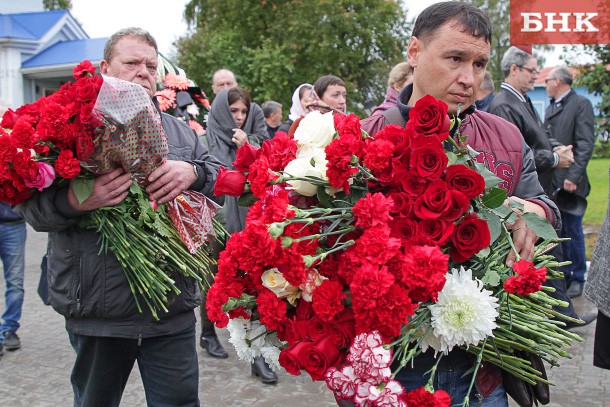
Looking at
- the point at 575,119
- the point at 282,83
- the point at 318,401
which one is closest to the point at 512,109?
the point at 575,119

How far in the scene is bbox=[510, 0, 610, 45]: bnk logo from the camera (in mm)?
7535

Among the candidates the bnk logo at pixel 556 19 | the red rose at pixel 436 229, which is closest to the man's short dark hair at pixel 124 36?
the red rose at pixel 436 229

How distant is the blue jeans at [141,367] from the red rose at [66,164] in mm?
857

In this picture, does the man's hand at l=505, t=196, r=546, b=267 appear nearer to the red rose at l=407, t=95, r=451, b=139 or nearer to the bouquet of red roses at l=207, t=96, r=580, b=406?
the bouquet of red roses at l=207, t=96, r=580, b=406

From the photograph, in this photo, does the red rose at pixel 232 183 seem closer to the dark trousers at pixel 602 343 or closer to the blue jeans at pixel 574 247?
the dark trousers at pixel 602 343

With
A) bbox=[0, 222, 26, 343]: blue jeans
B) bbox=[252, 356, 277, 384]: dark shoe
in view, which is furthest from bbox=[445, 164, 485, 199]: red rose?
bbox=[0, 222, 26, 343]: blue jeans

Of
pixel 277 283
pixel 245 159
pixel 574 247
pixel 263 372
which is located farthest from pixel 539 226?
pixel 574 247

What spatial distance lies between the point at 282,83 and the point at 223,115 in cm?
2149

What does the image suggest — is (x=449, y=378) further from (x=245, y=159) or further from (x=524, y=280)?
(x=245, y=159)

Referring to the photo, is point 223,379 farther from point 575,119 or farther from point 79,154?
point 575,119

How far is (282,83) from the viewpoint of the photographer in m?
27.2

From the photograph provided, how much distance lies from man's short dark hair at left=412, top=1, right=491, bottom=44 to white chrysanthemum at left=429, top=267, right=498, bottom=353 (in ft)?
2.76

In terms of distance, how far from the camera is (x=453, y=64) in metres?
2.28

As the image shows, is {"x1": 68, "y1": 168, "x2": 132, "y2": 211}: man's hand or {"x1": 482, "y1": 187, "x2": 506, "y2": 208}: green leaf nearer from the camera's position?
{"x1": 482, "y1": 187, "x2": 506, "y2": 208}: green leaf
